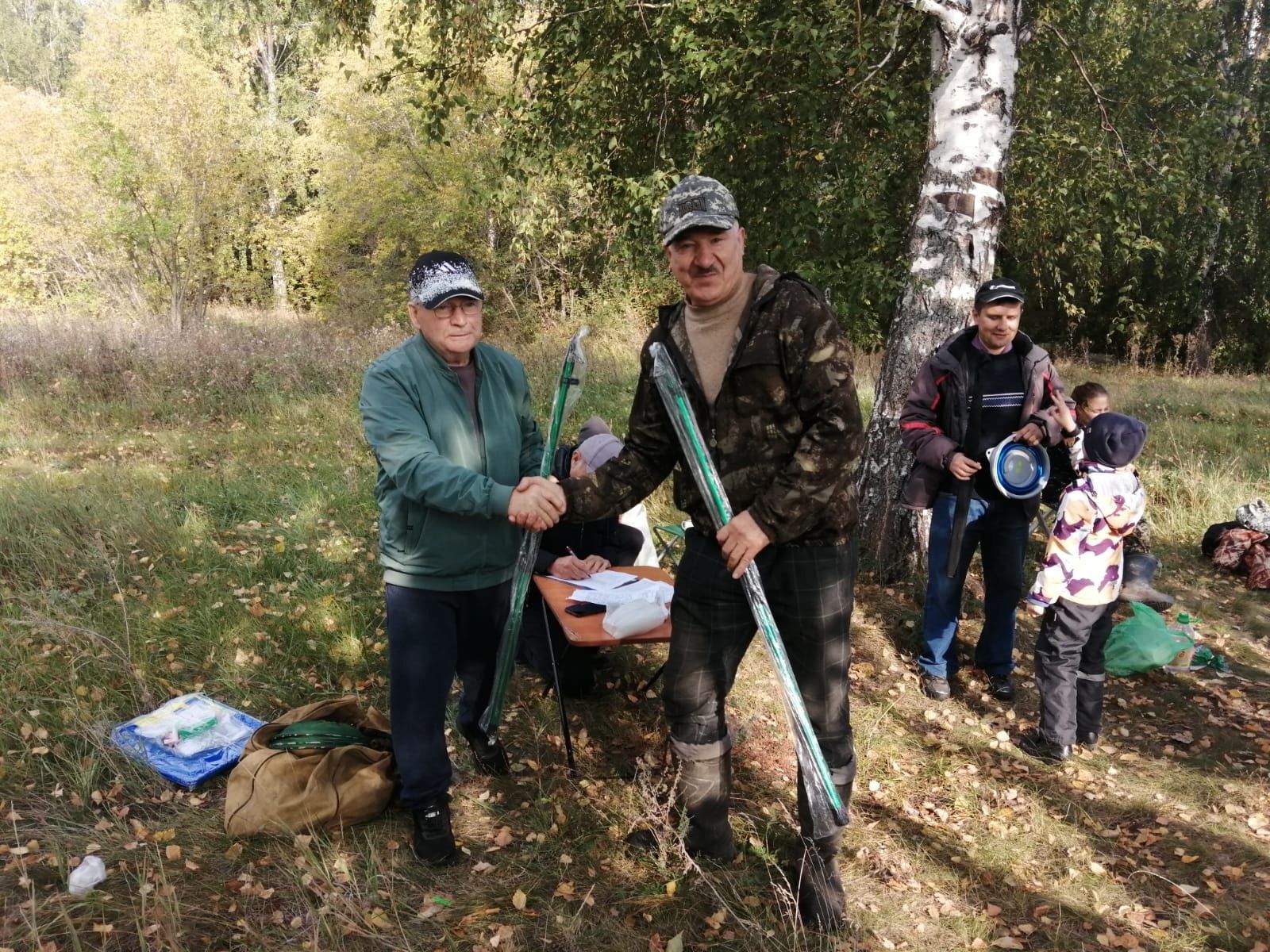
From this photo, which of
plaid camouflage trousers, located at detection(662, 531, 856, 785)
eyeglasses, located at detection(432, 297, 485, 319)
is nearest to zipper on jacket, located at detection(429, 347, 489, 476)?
eyeglasses, located at detection(432, 297, 485, 319)

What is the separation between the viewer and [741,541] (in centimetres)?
237

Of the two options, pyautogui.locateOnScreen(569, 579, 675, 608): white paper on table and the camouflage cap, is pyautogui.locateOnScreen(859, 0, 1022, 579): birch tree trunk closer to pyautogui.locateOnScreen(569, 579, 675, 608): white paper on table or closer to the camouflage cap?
pyautogui.locateOnScreen(569, 579, 675, 608): white paper on table

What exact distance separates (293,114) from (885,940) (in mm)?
30547

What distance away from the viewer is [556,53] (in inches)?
225

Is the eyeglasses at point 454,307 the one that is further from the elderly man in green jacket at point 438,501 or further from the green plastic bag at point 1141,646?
the green plastic bag at point 1141,646

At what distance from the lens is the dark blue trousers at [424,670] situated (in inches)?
110

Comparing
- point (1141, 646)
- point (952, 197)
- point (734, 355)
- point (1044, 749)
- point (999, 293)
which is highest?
point (952, 197)

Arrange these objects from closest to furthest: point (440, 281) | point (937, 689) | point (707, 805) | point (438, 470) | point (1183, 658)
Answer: point (438, 470) → point (440, 281) → point (707, 805) → point (937, 689) → point (1183, 658)

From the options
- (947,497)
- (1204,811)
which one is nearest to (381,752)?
(947,497)

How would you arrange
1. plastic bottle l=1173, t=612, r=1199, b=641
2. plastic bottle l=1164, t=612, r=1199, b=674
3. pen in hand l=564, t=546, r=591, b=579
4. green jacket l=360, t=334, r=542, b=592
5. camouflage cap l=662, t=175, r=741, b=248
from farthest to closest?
1. plastic bottle l=1173, t=612, r=1199, b=641
2. plastic bottle l=1164, t=612, r=1199, b=674
3. pen in hand l=564, t=546, r=591, b=579
4. green jacket l=360, t=334, r=542, b=592
5. camouflage cap l=662, t=175, r=741, b=248

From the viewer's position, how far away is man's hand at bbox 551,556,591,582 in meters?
4.03

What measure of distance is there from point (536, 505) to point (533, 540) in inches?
13.9

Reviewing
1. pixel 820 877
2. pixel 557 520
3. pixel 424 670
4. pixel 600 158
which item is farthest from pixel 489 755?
pixel 600 158

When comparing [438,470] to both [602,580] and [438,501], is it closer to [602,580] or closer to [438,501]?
[438,501]
